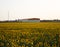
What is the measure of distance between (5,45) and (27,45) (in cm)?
142

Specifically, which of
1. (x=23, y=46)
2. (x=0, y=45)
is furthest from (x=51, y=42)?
(x=0, y=45)

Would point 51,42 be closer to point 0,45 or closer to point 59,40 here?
point 59,40

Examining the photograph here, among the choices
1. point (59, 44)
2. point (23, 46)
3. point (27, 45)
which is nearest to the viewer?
point (23, 46)

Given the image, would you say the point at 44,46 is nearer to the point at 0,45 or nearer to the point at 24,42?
the point at 24,42

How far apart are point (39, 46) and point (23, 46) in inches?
42.3

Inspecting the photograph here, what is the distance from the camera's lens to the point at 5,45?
39.3 ft

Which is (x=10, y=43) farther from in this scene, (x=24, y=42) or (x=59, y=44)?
(x=59, y=44)

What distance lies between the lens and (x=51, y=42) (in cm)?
1366

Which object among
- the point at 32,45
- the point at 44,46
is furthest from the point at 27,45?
→ the point at 44,46

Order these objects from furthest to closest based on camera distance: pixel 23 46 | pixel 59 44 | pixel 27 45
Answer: pixel 59 44, pixel 27 45, pixel 23 46

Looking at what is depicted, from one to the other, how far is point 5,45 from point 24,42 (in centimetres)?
150

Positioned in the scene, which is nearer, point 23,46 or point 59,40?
point 23,46

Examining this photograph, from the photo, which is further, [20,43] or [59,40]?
[59,40]

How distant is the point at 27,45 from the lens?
12398 millimetres
